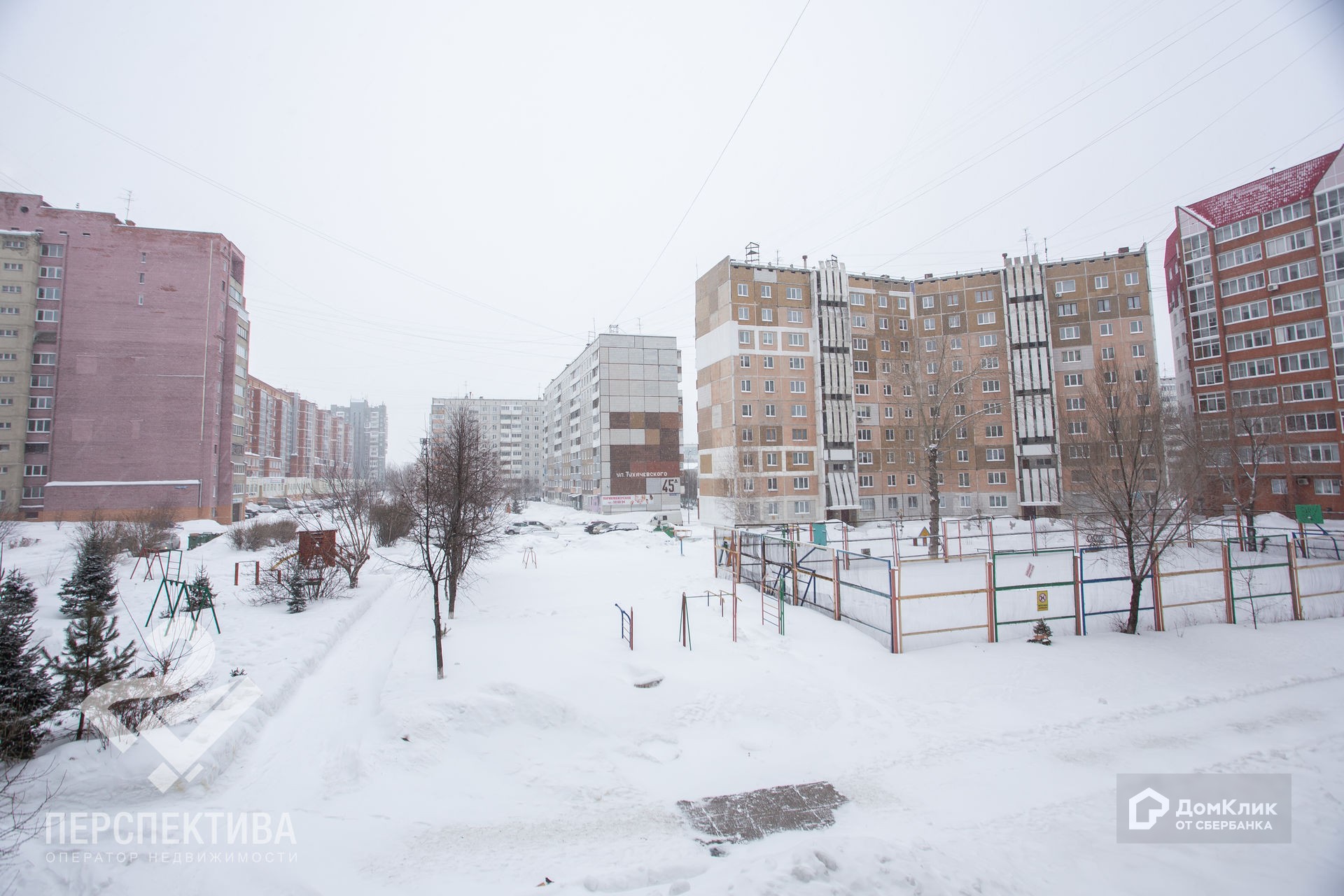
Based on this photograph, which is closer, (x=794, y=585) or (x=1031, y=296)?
(x=794, y=585)

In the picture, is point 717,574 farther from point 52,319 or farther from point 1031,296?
point 52,319

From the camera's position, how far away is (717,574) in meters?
21.3

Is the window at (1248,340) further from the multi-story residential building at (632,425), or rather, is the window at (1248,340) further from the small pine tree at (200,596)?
the small pine tree at (200,596)

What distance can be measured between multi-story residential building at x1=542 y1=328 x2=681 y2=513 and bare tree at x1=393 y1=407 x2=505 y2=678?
45049 millimetres

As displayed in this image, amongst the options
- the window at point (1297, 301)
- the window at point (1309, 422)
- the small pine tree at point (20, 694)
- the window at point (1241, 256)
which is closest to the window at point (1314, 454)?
the window at point (1309, 422)

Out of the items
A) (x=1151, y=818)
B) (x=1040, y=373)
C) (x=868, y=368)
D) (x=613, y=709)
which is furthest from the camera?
(x=868, y=368)

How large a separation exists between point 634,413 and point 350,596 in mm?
51557

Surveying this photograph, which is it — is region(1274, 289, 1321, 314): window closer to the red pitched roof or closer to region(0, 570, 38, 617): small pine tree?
the red pitched roof

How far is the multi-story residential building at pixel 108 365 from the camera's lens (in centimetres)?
4394

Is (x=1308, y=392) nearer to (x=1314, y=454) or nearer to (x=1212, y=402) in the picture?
(x=1314, y=454)

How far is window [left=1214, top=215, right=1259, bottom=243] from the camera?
39500 millimetres

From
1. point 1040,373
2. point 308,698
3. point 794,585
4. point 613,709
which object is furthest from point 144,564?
point 1040,373

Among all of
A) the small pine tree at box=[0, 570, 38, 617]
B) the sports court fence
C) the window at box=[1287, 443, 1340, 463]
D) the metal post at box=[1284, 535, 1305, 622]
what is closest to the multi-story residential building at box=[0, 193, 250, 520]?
the small pine tree at box=[0, 570, 38, 617]

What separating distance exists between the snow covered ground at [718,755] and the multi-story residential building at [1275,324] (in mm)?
32582
